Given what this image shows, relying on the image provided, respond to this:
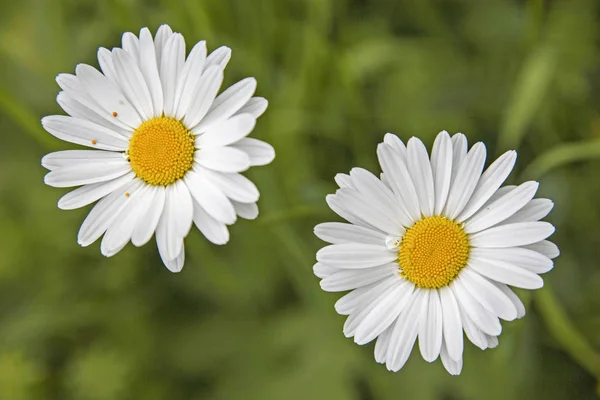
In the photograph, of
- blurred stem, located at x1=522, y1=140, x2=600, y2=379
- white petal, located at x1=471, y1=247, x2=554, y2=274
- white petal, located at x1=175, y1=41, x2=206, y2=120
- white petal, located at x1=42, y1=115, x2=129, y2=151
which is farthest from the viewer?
blurred stem, located at x1=522, y1=140, x2=600, y2=379

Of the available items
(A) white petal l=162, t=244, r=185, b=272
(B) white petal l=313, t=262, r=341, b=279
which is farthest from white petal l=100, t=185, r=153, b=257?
(B) white petal l=313, t=262, r=341, b=279

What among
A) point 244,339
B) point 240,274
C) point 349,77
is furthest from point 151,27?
point 244,339

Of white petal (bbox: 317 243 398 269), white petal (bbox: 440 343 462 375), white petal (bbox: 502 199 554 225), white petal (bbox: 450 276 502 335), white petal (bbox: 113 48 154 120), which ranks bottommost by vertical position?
white petal (bbox: 440 343 462 375)

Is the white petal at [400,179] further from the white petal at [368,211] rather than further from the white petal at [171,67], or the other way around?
the white petal at [171,67]

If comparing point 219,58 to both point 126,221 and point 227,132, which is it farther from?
point 126,221

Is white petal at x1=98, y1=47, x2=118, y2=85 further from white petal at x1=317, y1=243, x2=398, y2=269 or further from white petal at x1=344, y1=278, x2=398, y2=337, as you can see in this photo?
white petal at x1=344, y1=278, x2=398, y2=337

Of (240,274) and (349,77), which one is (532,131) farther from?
(240,274)
